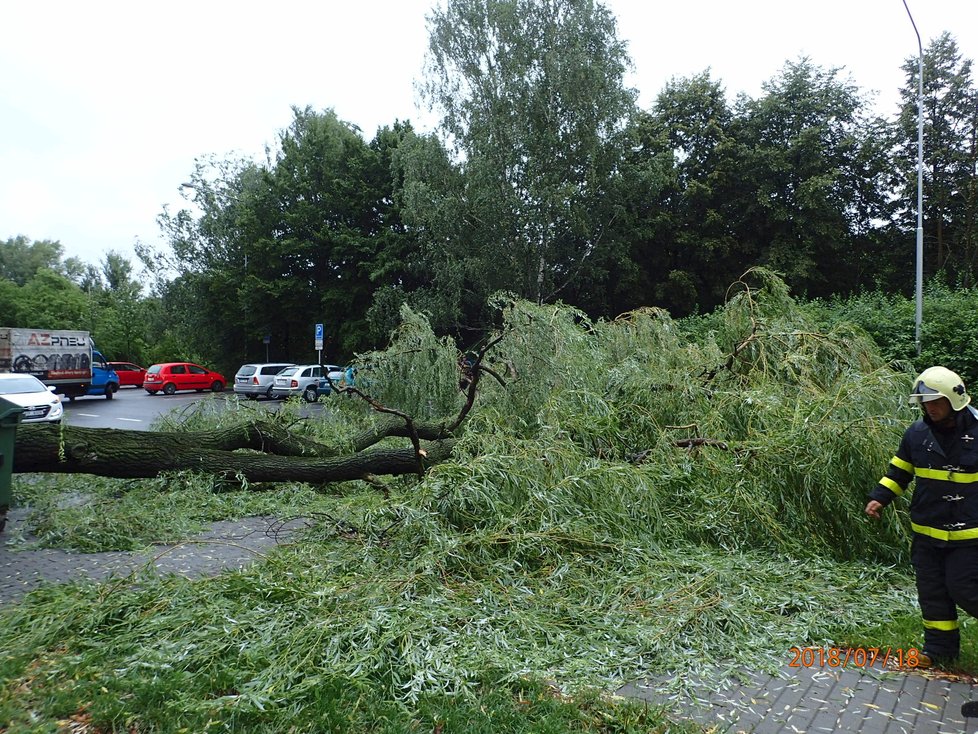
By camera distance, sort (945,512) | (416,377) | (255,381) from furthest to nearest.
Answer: (255,381) → (416,377) → (945,512)

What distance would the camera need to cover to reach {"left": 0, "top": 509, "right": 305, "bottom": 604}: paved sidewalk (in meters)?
4.79

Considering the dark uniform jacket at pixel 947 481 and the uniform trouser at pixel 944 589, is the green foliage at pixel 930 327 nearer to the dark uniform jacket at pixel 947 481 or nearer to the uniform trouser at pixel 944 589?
the dark uniform jacket at pixel 947 481

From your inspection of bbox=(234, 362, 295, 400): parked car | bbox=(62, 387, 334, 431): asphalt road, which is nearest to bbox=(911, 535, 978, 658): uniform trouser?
bbox=(62, 387, 334, 431): asphalt road

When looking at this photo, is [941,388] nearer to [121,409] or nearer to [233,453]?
[233,453]

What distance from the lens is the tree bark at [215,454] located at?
19.5 ft

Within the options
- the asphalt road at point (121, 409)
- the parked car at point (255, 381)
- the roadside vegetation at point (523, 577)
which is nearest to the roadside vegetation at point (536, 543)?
the roadside vegetation at point (523, 577)

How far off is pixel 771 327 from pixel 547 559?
5623mm

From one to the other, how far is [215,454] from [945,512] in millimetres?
6165

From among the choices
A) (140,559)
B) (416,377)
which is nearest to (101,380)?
(416,377)

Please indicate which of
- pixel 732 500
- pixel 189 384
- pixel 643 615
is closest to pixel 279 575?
pixel 643 615

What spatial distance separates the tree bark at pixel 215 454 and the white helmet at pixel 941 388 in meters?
4.83

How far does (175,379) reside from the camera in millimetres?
29688

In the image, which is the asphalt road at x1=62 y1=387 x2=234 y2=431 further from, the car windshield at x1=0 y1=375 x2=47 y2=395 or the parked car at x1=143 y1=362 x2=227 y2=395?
the car windshield at x1=0 y1=375 x2=47 y2=395
